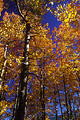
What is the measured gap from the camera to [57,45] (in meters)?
10.7

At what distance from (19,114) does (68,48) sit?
29.8 feet

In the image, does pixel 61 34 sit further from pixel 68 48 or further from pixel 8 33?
pixel 8 33

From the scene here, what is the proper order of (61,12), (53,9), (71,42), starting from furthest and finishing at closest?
(71,42)
(61,12)
(53,9)

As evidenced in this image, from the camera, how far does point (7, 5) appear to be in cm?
391

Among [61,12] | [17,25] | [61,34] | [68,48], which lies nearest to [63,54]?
[68,48]

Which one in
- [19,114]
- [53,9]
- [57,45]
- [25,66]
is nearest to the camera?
[19,114]

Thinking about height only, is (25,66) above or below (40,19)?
below

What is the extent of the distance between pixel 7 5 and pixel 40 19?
170cm

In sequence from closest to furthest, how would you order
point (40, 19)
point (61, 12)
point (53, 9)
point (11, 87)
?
point (53, 9) → point (61, 12) → point (40, 19) → point (11, 87)

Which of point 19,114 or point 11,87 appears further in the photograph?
point 11,87

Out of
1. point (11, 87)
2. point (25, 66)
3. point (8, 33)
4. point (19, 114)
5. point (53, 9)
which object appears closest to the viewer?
point (19, 114)

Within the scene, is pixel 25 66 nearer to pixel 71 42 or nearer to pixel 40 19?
pixel 40 19

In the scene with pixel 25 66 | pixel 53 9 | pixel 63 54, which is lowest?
pixel 25 66

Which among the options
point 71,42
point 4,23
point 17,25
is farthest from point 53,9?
point 71,42
